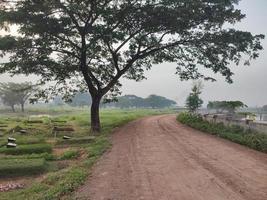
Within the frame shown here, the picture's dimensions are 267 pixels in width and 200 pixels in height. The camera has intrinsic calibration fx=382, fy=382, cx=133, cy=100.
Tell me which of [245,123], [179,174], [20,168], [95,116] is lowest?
[20,168]

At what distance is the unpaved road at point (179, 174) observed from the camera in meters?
9.55

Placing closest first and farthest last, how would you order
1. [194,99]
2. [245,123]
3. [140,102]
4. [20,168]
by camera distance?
[20,168] → [245,123] → [194,99] → [140,102]

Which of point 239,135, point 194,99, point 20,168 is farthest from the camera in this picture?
point 194,99

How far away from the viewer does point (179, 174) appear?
38.1 ft

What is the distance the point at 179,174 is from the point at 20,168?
6223 millimetres

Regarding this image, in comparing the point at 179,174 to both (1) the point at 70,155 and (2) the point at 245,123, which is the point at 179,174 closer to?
(1) the point at 70,155

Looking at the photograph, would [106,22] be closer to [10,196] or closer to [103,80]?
[103,80]

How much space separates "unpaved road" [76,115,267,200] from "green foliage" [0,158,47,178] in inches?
96.5

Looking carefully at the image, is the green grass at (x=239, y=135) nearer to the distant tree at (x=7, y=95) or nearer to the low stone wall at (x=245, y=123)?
the low stone wall at (x=245, y=123)

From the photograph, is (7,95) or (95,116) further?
(7,95)

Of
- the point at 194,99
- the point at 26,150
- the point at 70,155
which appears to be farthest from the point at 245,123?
the point at 194,99

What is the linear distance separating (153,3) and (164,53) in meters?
6.16

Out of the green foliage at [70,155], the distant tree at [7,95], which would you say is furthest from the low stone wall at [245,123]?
the distant tree at [7,95]

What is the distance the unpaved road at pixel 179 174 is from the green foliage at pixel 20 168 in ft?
8.04
